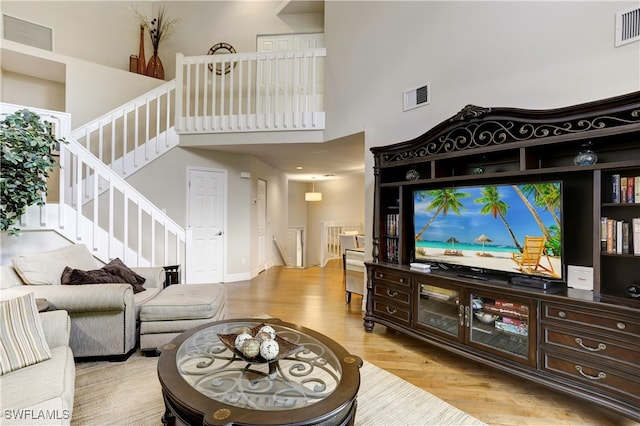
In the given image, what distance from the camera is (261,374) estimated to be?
1.54 metres

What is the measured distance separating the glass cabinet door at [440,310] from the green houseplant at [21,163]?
3505 mm

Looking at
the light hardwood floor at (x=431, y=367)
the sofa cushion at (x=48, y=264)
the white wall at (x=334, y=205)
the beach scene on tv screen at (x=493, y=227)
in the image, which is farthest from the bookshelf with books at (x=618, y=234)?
the white wall at (x=334, y=205)

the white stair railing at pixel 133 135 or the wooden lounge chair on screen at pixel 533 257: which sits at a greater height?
the white stair railing at pixel 133 135

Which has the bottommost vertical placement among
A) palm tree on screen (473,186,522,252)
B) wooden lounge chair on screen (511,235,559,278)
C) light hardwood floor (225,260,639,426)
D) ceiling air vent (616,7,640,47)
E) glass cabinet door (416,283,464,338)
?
light hardwood floor (225,260,639,426)

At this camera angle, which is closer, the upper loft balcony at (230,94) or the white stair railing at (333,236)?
the upper loft balcony at (230,94)

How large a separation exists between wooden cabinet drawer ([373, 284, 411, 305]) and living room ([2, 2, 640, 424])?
972 mm

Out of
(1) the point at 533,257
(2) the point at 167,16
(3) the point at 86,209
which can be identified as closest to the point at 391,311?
(1) the point at 533,257

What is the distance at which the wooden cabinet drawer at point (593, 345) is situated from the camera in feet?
5.66

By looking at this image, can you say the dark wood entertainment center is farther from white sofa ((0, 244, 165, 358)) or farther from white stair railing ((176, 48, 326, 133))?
white sofa ((0, 244, 165, 358))

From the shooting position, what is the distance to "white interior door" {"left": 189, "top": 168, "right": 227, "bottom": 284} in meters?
5.35

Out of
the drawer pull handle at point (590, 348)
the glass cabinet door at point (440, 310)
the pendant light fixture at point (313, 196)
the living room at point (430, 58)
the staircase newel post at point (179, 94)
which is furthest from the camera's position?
the pendant light fixture at point (313, 196)

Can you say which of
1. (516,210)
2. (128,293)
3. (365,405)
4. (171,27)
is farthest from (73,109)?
(516,210)

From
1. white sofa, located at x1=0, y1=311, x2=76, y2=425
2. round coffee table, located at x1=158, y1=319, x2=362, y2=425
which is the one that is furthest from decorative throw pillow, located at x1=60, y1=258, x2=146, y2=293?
round coffee table, located at x1=158, y1=319, x2=362, y2=425

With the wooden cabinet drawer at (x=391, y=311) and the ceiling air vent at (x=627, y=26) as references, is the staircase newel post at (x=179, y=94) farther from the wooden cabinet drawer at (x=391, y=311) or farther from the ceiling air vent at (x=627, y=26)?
the ceiling air vent at (x=627, y=26)
